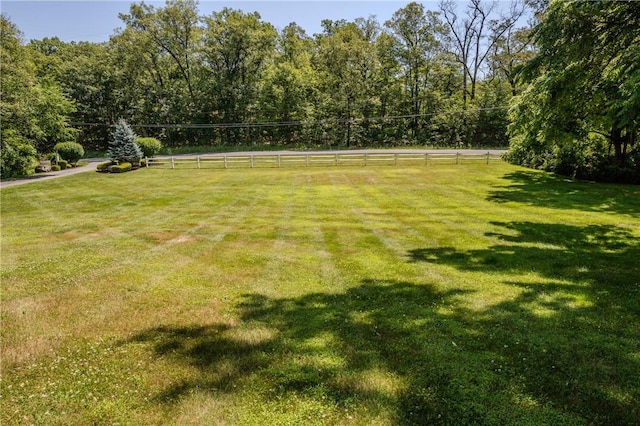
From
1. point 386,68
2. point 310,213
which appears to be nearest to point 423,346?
point 310,213

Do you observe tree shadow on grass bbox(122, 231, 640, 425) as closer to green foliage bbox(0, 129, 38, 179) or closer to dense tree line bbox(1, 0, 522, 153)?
green foliage bbox(0, 129, 38, 179)

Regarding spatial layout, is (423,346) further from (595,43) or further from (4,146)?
(4,146)

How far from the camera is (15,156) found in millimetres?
27562

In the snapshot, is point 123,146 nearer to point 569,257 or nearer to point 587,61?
point 587,61

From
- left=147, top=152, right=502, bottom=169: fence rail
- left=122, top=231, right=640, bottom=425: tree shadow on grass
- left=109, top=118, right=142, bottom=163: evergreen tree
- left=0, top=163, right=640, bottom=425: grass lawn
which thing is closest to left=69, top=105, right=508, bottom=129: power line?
left=147, top=152, right=502, bottom=169: fence rail

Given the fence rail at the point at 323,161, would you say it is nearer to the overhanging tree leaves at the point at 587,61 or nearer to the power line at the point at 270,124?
the power line at the point at 270,124

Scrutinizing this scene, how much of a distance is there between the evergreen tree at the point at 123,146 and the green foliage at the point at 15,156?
5.73m

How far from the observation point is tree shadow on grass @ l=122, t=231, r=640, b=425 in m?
3.69

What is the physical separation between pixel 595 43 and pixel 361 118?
46.2 metres

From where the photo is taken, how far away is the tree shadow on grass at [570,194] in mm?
15047

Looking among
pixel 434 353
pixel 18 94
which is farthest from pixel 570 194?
pixel 18 94

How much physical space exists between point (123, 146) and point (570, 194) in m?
33.0

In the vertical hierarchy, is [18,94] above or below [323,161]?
above

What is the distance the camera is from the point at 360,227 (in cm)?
1211
